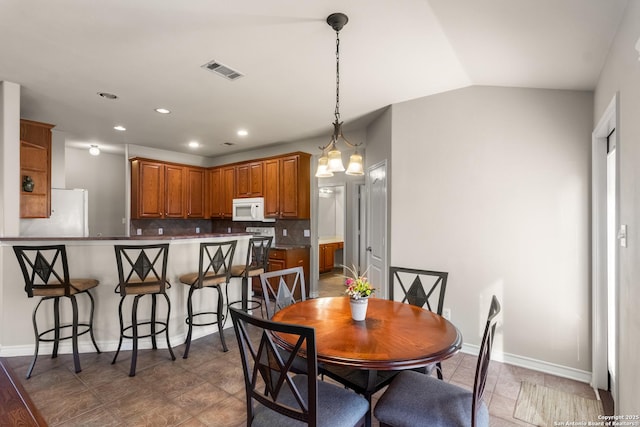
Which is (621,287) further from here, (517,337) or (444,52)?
(444,52)

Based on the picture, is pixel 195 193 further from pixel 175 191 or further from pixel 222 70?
pixel 222 70

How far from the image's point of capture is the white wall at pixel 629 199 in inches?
57.8

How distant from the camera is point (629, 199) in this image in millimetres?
1574

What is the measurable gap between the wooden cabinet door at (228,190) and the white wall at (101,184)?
1.81 metres

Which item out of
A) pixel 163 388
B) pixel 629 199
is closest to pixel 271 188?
pixel 163 388

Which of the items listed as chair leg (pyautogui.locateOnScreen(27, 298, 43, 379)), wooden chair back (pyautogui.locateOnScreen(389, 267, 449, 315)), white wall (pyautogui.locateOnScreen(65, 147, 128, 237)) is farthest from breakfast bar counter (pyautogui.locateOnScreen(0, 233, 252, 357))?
white wall (pyautogui.locateOnScreen(65, 147, 128, 237))

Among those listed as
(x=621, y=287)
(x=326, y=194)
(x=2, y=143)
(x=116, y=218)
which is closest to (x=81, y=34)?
(x=2, y=143)

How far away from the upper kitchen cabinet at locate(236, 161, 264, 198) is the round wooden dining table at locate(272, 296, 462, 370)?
370cm

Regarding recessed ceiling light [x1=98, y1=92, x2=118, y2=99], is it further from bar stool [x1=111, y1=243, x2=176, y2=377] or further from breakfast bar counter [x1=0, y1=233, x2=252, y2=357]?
bar stool [x1=111, y1=243, x2=176, y2=377]

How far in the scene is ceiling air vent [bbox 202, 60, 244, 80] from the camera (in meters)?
2.66

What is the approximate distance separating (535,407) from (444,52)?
2.71 metres

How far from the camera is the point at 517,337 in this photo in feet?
9.44

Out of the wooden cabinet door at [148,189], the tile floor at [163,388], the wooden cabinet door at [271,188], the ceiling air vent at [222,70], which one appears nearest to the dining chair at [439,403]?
the tile floor at [163,388]

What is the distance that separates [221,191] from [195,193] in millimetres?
542
